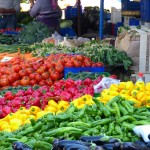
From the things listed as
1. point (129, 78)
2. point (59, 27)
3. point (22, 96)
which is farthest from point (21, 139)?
point (59, 27)

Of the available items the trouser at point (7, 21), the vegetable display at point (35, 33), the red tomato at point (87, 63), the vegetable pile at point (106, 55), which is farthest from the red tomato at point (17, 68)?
the trouser at point (7, 21)

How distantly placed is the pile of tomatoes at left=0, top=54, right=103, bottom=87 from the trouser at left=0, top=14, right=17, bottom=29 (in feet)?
22.7

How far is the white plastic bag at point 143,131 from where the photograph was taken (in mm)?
3748

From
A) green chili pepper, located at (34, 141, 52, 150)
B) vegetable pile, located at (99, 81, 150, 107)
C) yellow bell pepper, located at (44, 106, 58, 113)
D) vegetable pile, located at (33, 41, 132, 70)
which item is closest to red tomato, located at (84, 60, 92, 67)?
vegetable pile, located at (33, 41, 132, 70)

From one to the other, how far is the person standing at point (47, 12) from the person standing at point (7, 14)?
1.50 m

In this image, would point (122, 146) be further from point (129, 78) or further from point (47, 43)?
point (47, 43)

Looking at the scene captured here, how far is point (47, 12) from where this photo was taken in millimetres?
13312

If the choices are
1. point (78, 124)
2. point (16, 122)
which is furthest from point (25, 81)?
point (78, 124)

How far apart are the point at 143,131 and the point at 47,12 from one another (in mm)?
9834

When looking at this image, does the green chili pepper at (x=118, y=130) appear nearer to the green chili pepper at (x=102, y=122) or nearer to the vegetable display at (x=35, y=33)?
the green chili pepper at (x=102, y=122)

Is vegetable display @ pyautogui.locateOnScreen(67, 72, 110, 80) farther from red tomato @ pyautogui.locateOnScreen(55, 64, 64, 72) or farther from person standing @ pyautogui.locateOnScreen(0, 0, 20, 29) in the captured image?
person standing @ pyautogui.locateOnScreen(0, 0, 20, 29)

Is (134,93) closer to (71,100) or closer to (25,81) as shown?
(71,100)

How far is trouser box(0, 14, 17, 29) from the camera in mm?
14945

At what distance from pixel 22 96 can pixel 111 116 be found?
2138mm
